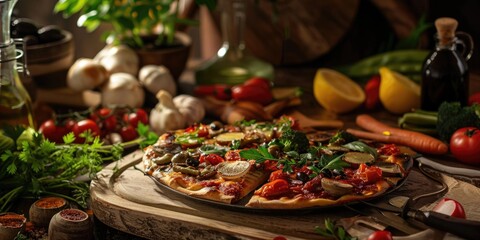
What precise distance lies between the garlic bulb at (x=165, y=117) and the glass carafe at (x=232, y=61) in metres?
0.59

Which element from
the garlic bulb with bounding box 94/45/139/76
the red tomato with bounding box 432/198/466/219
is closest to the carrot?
the red tomato with bounding box 432/198/466/219

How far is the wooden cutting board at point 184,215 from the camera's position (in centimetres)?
218

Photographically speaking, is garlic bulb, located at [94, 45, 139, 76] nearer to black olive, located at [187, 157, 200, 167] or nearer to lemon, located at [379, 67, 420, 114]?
lemon, located at [379, 67, 420, 114]

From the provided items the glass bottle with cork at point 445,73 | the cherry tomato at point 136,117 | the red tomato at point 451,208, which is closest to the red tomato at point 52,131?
the cherry tomato at point 136,117

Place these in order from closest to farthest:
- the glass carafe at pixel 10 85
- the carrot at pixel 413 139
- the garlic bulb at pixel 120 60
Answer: the glass carafe at pixel 10 85 < the carrot at pixel 413 139 < the garlic bulb at pixel 120 60

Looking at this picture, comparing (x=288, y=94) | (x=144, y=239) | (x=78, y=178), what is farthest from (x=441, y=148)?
(x=78, y=178)

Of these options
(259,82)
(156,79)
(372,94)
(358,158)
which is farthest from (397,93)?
(156,79)

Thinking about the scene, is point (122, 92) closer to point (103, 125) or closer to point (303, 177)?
point (103, 125)

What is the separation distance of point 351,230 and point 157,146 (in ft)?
2.64

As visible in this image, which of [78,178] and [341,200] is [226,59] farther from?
[341,200]

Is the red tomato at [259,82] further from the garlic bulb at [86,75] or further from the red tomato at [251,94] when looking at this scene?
the garlic bulb at [86,75]

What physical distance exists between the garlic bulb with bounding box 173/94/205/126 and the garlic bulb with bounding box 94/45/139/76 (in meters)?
0.42

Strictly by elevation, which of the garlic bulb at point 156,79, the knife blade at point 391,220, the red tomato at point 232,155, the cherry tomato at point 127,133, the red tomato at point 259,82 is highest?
the red tomato at point 232,155

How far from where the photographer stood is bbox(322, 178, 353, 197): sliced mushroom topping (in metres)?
2.20
